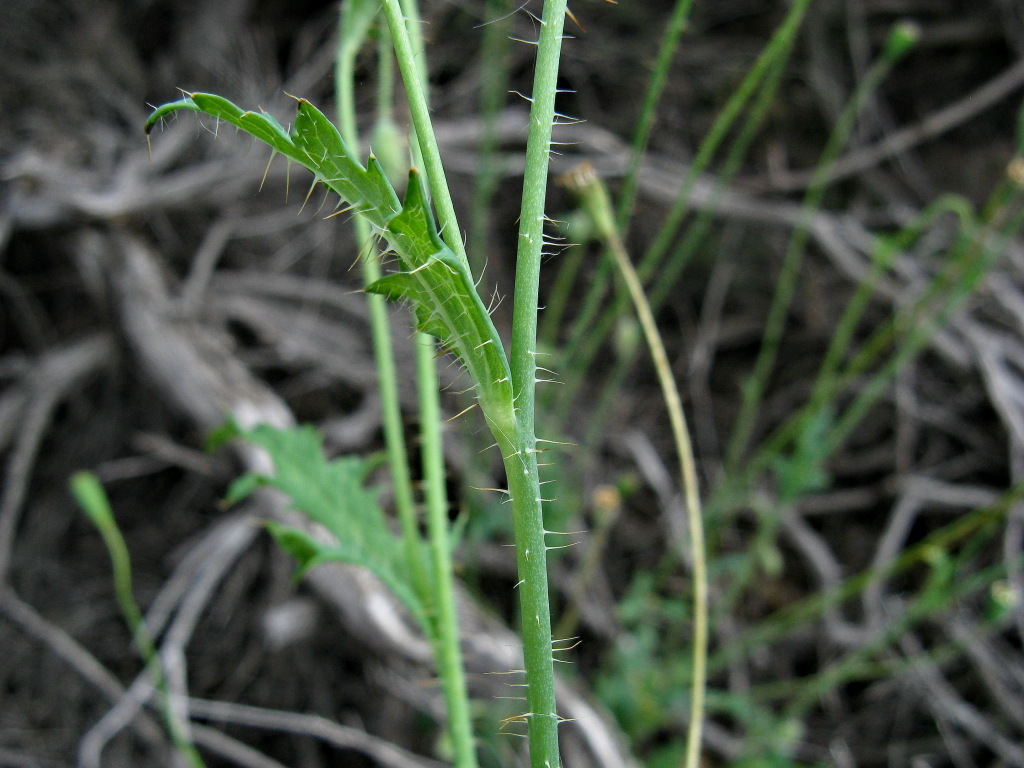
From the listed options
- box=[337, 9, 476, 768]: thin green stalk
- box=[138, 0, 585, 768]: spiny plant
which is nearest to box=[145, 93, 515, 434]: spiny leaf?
box=[138, 0, 585, 768]: spiny plant

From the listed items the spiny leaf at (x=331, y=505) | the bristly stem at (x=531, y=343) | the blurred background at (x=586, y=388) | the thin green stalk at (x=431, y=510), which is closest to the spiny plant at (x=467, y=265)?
the bristly stem at (x=531, y=343)

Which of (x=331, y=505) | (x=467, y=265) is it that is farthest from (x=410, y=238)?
(x=331, y=505)

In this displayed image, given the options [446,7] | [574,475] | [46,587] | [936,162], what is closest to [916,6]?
[936,162]

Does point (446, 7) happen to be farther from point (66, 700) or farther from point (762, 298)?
point (66, 700)

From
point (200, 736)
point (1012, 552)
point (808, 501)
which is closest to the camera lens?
point (200, 736)

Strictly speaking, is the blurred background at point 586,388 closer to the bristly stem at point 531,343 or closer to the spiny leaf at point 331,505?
the spiny leaf at point 331,505
